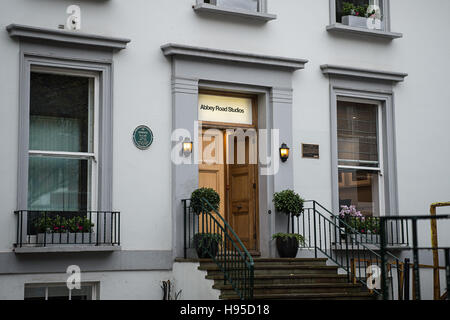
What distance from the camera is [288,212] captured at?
1099cm

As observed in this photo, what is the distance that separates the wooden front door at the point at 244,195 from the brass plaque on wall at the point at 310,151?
79cm

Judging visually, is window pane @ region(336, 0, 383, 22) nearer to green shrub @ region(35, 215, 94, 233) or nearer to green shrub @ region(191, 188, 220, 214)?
green shrub @ region(191, 188, 220, 214)

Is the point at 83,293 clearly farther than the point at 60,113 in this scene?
No

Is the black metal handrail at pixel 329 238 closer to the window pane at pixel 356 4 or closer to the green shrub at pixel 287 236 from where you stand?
the green shrub at pixel 287 236

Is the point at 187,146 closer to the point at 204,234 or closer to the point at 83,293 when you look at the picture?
the point at 204,234

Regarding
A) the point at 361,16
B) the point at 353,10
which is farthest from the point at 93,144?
the point at 361,16

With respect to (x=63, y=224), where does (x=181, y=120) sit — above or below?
above

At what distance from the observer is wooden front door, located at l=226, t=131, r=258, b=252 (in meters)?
11.6

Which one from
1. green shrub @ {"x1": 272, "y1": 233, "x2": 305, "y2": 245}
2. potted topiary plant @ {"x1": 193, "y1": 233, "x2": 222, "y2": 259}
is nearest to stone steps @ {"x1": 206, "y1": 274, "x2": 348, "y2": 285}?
potted topiary plant @ {"x1": 193, "y1": 233, "x2": 222, "y2": 259}

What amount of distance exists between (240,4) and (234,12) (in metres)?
0.40

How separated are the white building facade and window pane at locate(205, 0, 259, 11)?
0.02m

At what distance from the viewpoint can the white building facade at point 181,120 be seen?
974 cm

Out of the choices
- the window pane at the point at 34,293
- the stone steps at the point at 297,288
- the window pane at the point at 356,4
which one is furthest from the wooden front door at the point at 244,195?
the window pane at the point at 34,293
